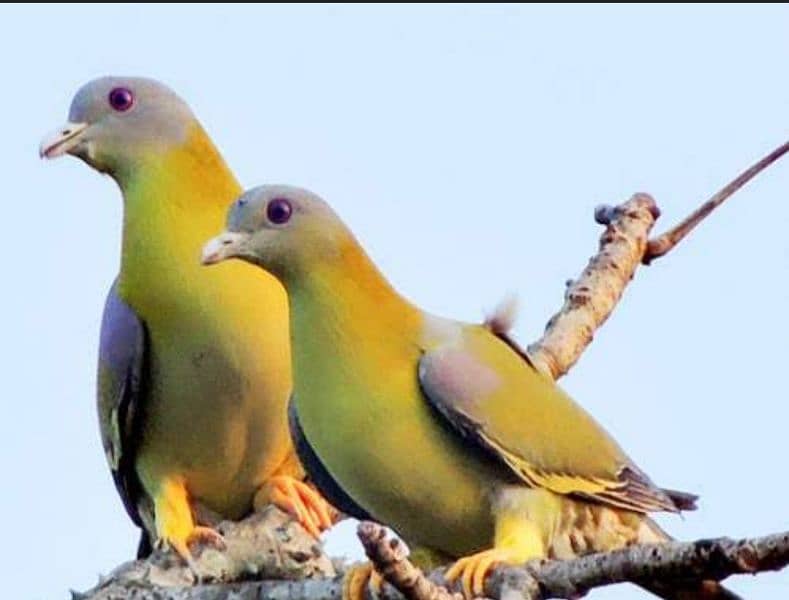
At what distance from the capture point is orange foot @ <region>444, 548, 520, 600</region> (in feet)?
16.3

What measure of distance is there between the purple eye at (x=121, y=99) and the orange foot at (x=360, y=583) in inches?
72.1

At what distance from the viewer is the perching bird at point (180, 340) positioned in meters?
6.12

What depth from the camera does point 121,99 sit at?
6402 millimetres

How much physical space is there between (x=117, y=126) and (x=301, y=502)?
4.03ft

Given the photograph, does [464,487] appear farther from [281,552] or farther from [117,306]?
[117,306]

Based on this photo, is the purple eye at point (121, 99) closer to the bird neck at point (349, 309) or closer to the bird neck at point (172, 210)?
the bird neck at point (172, 210)

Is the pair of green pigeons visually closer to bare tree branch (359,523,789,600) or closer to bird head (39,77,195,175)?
bird head (39,77,195,175)

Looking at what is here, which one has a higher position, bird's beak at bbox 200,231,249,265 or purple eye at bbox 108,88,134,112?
purple eye at bbox 108,88,134,112

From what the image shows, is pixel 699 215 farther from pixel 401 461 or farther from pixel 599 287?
pixel 401 461

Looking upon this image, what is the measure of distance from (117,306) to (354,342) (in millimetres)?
1188

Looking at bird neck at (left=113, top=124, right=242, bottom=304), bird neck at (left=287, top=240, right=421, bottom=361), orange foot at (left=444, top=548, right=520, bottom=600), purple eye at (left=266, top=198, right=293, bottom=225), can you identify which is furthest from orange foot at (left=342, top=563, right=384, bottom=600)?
bird neck at (left=113, top=124, right=242, bottom=304)

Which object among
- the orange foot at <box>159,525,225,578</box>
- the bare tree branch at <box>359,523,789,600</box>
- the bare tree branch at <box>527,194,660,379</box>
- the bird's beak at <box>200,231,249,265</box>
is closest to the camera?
the bare tree branch at <box>359,523,789,600</box>

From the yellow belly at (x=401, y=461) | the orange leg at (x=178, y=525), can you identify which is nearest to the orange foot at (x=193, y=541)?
the orange leg at (x=178, y=525)

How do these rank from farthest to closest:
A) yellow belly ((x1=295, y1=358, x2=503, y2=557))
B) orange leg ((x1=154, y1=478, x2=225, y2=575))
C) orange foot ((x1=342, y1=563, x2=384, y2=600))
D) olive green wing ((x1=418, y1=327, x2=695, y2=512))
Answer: orange leg ((x1=154, y1=478, x2=225, y2=575))
olive green wing ((x1=418, y1=327, x2=695, y2=512))
yellow belly ((x1=295, y1=358, x2=503, y2=557))
orange foot ((x1=342, y1=563, x2=384, y2=600))
